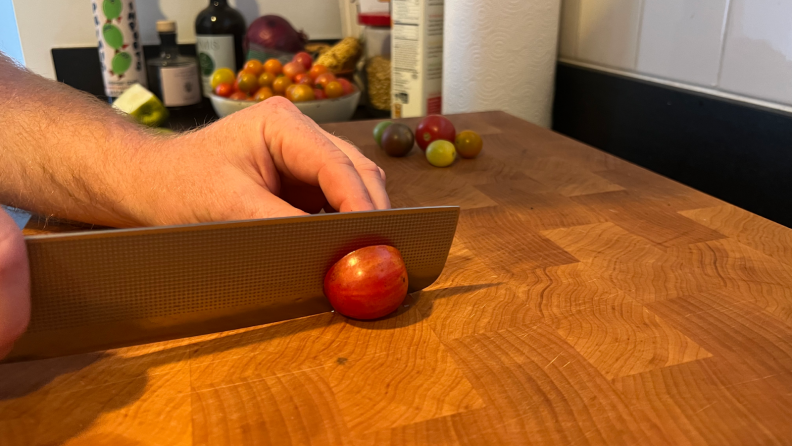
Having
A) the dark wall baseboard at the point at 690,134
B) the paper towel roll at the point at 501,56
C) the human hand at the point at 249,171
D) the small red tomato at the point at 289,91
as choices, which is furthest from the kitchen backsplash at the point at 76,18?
the human hand at the point at 249,171

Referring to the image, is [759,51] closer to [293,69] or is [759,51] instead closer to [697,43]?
[697,43]

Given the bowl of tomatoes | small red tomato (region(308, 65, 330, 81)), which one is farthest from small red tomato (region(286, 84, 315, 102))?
small red tomato (region(308, 65, 330, 81))

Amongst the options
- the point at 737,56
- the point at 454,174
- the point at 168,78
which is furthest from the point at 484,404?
the point at 168,78

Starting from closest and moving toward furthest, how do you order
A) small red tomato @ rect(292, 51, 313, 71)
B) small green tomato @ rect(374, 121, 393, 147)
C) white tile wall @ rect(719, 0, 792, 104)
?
white tile wall @ rect(719, 0, 792, 104)
small green tomato @ rect(374, 121, 393, 147)
small red tomato @ rect(292, 51, 313, 71)

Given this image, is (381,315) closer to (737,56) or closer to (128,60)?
(737,56)

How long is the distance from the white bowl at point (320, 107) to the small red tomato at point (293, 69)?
18 centimetres

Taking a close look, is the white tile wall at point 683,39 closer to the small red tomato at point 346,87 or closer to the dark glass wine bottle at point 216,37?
the small red tomato at point 346,87

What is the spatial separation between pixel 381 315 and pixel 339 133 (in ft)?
2.60

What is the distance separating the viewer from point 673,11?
1.21 metres

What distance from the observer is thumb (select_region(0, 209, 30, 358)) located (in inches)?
17.3

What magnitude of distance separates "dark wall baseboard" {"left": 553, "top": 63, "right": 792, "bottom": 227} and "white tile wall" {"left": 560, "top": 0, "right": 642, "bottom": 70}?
0.13 ft

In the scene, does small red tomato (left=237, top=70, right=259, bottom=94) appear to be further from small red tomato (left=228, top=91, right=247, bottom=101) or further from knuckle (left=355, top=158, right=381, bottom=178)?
knuckle (left=355, top=158, right=381, bottom=178)

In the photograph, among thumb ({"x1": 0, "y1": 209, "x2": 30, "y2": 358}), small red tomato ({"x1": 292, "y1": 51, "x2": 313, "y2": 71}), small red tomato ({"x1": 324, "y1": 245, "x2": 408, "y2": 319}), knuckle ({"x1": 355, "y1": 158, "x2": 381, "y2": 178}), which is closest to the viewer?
thumb ({"x1": 0, "y1": 209, "x2": 30, "y2": 358})

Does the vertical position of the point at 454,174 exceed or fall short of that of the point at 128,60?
it falls short
